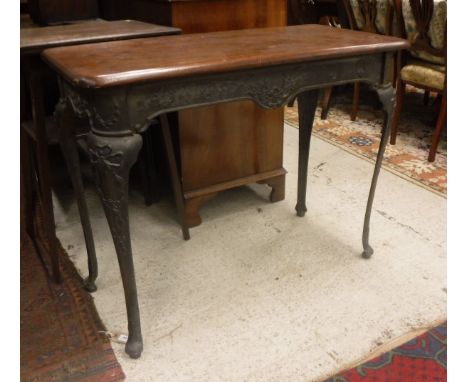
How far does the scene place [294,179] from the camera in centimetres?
226

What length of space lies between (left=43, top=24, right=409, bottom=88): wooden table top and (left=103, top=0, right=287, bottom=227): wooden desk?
0.97ft

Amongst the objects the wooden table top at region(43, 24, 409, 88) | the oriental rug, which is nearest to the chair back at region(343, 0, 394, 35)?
the oriental rug

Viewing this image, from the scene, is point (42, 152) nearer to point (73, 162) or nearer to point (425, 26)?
point (73, 162)

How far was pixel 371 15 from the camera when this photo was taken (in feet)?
8.98

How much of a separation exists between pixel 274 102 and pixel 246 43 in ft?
0.63

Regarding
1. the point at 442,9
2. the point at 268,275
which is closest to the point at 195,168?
the point at 268,275

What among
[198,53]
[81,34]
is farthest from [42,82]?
[198,53]

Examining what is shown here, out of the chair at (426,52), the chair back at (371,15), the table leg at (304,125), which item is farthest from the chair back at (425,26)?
the table leg at (304,125)

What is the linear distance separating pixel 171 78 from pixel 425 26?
178 cm

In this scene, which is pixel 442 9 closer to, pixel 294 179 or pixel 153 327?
pixel 294 179

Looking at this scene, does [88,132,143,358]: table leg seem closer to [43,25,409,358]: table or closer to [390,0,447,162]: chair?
[43,25,409,358]: table

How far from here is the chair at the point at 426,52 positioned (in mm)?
2295

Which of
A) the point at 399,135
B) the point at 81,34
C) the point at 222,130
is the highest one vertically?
the point at 81,34

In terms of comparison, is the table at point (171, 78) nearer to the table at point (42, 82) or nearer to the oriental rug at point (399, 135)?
the table at point (42, 82)
